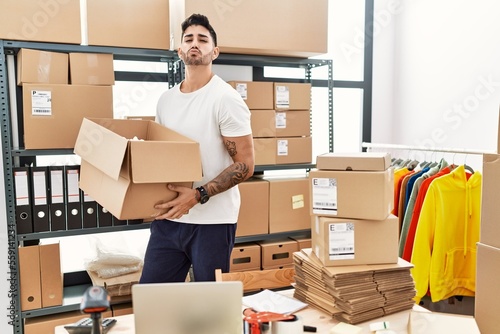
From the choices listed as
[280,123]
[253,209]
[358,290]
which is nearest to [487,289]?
[358,290]

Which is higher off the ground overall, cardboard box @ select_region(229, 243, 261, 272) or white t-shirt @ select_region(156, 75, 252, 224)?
white t-shirt @ select_region(156, 75, 252, 224)

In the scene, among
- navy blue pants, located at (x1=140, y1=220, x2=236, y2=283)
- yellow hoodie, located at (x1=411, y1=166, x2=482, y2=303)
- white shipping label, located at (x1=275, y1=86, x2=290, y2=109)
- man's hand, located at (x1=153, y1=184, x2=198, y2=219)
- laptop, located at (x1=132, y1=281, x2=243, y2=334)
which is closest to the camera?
laptop, located at (x1=132, y1=281, x2=243, y2=334)

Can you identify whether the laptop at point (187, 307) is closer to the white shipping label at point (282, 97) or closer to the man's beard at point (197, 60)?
the man's beard at point (197, 60)

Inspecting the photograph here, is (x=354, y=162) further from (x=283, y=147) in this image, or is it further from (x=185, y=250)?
(x=283, y=147)

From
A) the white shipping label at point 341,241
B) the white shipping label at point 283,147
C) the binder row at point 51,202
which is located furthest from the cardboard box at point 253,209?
the white shipping label at point 341,241

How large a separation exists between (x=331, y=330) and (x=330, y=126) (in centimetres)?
185

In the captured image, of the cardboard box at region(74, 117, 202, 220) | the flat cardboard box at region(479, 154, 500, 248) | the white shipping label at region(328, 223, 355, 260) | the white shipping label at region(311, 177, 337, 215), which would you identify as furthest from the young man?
the flat cardboard box at region(479, 154, 500, 248)

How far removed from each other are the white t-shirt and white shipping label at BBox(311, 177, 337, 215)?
0.50m

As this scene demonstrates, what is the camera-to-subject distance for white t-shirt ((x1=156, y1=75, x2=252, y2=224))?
5.97 feet

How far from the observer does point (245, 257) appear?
2.59m

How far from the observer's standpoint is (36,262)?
2137 mm

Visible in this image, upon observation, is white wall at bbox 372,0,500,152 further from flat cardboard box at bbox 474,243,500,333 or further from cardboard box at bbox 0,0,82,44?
cardboard box at bbox 0,0,82,44

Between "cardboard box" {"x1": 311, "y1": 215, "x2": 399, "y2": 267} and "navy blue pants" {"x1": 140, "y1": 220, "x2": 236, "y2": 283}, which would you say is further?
"navy blue pants" {"x1": 140, "y1": 220, "x2": 236, "y2": 283}

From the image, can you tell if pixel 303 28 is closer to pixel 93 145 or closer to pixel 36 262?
pixel 93 145
